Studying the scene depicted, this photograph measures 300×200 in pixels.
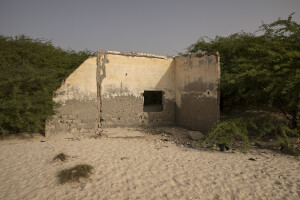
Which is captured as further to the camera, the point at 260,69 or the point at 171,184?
the point at 260,69

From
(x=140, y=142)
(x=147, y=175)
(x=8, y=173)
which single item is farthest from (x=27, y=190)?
(x=140, y=142)

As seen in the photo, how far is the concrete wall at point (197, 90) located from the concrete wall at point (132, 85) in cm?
48

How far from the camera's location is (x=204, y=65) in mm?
7668

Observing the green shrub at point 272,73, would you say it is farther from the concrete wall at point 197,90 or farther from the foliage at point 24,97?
the foliage at point 24,97

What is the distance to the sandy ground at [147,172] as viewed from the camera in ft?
11.8

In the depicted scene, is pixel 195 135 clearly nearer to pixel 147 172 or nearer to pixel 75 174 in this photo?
pixel 147 172

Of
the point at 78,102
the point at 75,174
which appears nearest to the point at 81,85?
the point at 78,102

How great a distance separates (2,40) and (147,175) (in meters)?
9.38

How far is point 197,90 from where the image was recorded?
316 inches

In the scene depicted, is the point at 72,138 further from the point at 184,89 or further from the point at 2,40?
the point at 2,40

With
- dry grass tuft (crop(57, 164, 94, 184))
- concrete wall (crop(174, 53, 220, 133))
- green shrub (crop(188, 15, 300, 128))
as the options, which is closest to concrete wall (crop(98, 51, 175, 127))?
concrete wall (crop(174, 53, 220, 133))

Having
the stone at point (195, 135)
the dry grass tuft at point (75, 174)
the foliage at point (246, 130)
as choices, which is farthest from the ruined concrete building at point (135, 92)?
the dry grass tuft at point (75, 174)

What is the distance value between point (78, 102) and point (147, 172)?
14.8 ft

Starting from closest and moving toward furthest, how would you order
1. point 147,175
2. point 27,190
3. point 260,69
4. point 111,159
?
point 27,190 < point 147,175 < point 111,159 < point 260,69
